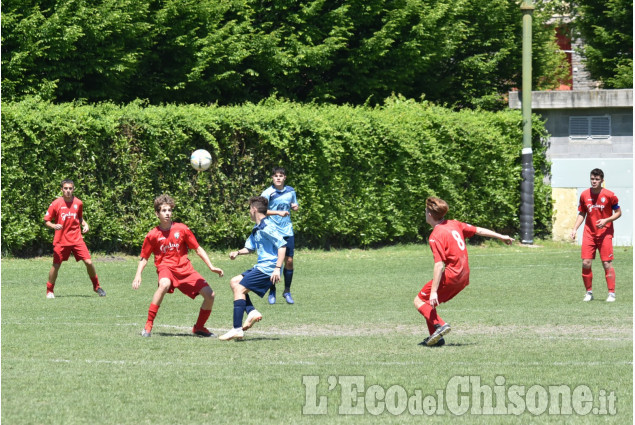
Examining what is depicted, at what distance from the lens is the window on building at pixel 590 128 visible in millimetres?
30375

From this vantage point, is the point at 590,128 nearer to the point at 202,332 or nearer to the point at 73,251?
the point at 73,251

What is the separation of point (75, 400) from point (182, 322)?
5486 millimetres

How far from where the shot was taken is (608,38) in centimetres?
4159

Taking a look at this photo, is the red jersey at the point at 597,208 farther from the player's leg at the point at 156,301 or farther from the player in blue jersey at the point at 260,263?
the player's leg at the point at 156,301

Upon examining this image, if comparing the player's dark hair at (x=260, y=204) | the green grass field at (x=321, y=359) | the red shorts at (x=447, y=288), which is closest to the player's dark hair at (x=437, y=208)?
the red shorts at (x=447, y=288)

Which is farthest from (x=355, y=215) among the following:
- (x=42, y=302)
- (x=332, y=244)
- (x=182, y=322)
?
(x=182, y=322)

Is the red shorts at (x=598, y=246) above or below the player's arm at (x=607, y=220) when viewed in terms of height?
below

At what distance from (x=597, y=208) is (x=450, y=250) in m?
6.14

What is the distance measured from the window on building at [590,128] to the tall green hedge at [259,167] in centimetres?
107

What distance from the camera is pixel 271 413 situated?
7.66 m

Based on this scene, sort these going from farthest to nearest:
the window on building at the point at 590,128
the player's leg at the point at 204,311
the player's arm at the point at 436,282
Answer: the window on building at the point at 590,128 < the player's leg at the point at 204,311 < the player's arm at the point at 436,282

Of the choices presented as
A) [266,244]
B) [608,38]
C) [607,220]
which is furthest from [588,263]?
[608,38]

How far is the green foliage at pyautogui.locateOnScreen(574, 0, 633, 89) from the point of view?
40.8m

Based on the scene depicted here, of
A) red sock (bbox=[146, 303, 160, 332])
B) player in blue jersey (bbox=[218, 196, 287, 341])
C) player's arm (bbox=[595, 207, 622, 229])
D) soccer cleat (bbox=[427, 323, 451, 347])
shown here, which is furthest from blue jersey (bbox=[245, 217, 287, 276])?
player's arm (bbox=[595, 207, 622, 229])
